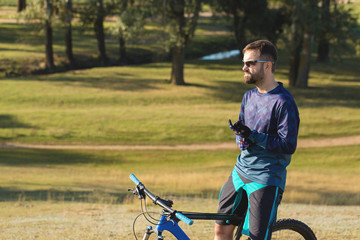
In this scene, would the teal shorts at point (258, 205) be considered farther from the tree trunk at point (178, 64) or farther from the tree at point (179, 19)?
the tree trunk at point (178, 64)

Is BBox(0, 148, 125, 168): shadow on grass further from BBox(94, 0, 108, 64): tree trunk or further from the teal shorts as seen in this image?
BBox(94, 0, 108, 64): tree trunk

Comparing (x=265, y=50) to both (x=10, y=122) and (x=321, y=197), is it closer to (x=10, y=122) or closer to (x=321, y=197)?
(x=321, y=197)

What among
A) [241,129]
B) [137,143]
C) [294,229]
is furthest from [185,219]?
[137,143]

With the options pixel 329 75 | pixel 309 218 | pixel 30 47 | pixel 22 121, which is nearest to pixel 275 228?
pixel 309 218

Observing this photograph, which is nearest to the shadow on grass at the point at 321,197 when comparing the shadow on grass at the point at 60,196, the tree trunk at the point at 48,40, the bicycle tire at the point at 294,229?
the shadow on grass at the point at 60,196

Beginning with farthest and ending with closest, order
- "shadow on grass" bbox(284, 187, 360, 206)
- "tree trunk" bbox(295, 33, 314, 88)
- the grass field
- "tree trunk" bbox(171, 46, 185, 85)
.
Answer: "tree trunk" bbox(295, 33, 314, 88) < "tree trunk" bbox(171, 46, 185, 85) < "shadow on grass" bbox(284, 187, 360, 206) < the grass field

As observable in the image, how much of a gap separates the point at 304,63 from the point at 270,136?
37182 millimetres

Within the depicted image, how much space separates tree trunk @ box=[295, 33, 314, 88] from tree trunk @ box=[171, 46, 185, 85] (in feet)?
30.6

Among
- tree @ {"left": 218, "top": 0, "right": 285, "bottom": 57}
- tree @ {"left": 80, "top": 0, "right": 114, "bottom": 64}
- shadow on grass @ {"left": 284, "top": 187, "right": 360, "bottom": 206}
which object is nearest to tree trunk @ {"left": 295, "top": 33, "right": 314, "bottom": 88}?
tree @ {"left": 218, "top": 0, "right": 285, "bottom": 57}

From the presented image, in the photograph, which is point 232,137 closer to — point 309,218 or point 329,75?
point 309,218

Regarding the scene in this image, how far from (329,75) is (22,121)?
95.0 feet

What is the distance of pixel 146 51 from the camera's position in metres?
55.7

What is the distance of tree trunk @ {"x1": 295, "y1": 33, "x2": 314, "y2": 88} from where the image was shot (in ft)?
129

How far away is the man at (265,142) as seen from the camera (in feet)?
13.0
